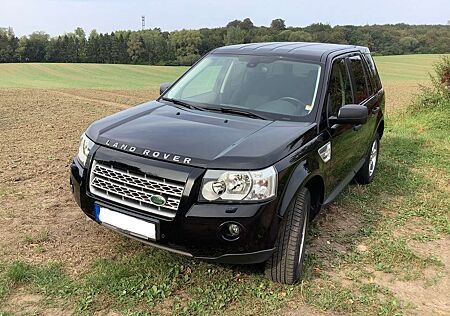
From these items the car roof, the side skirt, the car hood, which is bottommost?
the side skirt

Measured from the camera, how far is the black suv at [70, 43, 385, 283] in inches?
113

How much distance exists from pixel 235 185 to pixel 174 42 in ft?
214

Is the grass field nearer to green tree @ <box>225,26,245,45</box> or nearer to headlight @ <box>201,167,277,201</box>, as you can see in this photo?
headlight @ <box>201,167,277,201</box>

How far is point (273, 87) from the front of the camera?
164 inches

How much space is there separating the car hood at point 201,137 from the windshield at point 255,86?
29 cm

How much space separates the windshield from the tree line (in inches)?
2081

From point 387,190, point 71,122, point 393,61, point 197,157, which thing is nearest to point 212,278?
point 197,157

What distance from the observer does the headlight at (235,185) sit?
2863mm

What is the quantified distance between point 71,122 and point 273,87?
20.9 feet

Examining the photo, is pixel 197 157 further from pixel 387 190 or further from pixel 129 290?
pixel 387 190

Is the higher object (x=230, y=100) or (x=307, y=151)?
(x=230, y=100)

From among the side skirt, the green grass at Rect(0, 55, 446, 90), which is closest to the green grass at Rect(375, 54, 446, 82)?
the green grass at Rect(0, 55, 446, 90)

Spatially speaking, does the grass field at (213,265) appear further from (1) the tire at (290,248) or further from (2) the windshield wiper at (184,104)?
(2) the windshield wiper at (184,104)

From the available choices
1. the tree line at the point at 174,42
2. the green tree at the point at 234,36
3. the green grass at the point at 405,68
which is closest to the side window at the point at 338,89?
the green grass at the point at 405,68
